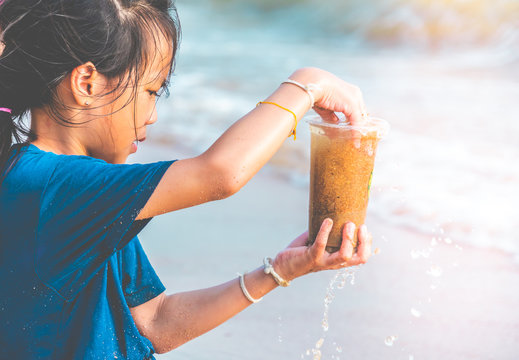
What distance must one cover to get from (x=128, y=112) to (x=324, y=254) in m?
0.64

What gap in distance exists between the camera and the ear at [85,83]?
5.11 ft

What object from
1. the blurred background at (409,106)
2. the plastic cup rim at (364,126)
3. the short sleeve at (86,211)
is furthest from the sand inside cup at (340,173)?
the blurred background at (409,106)

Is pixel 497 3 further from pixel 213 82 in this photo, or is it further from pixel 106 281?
pixel 106 281

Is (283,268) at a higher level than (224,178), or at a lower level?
lower

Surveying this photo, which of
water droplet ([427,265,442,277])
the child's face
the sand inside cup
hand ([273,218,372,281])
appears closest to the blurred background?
water droplet ([427,265,442,277])

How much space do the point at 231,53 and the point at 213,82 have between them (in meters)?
3.17

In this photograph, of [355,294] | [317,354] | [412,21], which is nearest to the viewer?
[317,354]

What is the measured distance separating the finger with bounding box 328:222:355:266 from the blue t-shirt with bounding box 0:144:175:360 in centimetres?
54

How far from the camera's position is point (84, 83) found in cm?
158

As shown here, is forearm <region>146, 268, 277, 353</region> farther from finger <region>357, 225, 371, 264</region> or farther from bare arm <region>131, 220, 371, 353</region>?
finger <region>357, 225, 371, 264</region>

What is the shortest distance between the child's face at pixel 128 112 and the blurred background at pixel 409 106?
546mm

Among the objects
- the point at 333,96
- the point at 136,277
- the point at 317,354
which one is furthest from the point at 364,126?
the point at 317,354

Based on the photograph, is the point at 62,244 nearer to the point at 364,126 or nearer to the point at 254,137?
the point at 254,137

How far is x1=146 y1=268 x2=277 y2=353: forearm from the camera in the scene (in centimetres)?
193
